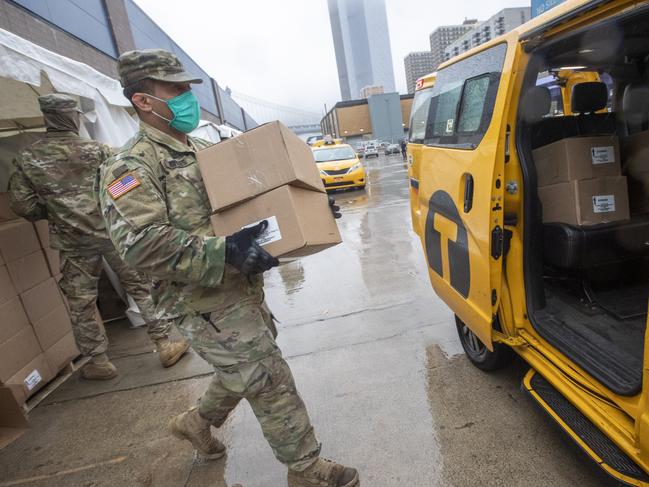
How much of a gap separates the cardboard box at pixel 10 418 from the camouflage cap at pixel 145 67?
1867mm

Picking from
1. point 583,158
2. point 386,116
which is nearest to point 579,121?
point 583,158

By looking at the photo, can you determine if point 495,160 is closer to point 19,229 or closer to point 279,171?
point 279,171

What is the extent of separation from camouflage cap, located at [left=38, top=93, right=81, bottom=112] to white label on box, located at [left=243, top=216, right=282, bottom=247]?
2520 mm

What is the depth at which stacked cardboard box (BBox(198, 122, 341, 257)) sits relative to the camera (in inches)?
58.2

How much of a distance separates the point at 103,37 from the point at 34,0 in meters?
3.99

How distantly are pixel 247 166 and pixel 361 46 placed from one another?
129m

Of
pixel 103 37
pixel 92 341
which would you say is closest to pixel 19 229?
pixel 92 341

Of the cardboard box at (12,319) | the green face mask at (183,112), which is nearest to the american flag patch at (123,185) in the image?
the green face mask at (183,112)

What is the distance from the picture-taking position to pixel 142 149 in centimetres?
153

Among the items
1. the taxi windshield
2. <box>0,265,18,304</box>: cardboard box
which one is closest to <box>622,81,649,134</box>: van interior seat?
<box>0,265,18,304</box>: cardboard box

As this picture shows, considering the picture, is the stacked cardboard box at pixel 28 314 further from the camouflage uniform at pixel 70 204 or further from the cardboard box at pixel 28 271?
the camouflage uniform at pixel 70 204

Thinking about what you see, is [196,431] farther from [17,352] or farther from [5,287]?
[5,287]

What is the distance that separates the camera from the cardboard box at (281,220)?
1.47 metres

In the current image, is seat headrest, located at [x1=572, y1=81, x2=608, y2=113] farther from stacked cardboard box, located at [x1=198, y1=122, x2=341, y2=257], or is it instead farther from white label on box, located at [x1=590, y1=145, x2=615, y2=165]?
stacked cardboard box, located at [x1=198, y1=122, x2=341, y2=257]
